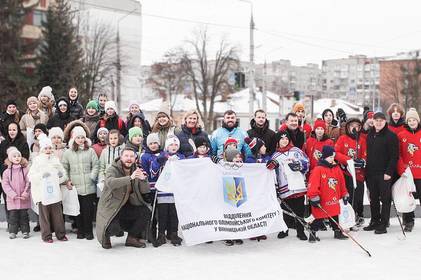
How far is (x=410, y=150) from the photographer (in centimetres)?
797

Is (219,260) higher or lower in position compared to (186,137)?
lower

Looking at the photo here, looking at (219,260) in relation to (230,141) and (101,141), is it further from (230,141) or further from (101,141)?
(101,141)

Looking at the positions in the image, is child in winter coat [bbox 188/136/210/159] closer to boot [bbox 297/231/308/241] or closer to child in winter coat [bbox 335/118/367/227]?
boot [bbox 297/231/308/241]

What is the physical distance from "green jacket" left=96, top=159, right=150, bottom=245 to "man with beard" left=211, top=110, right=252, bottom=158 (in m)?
→ 1.32

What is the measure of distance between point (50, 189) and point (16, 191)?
61 cm

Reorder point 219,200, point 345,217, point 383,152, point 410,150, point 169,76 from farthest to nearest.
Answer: point 169,76, point 410,150, point 383,152, point 345,217, point 219,200

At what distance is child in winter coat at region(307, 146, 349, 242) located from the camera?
23.8 ft

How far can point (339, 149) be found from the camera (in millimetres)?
8281

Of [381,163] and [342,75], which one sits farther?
[342,75]

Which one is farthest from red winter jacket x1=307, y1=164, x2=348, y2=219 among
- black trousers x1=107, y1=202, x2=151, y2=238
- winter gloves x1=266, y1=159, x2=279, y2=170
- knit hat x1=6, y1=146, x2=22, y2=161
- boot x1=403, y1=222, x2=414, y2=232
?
knit hat x1=6, y1=146, x2=22, y2=161

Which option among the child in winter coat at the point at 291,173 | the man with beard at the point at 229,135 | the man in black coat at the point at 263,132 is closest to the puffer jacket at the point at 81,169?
the man with beard at the point at 229,135

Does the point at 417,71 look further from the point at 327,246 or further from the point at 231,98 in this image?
the point at 327,246

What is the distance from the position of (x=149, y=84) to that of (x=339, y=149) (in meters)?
55.1

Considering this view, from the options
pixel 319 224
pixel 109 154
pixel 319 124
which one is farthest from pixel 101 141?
pixel 319 224
